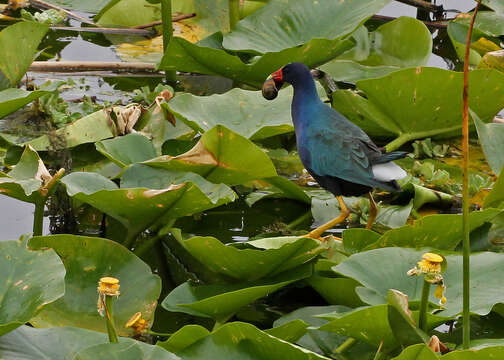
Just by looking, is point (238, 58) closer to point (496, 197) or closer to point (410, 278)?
point (496, 197)

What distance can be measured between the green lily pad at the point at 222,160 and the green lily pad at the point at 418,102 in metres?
0.68

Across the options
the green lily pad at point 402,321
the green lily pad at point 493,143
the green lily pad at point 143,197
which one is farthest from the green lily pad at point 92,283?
the green lily pad at point 493,143

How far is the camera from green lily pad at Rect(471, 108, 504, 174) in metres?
2.36

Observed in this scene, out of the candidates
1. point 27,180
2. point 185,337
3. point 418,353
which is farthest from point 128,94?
point 418,353

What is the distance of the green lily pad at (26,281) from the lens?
5.09 feet

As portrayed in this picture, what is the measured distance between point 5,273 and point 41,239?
244mm

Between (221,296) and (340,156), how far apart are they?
0.76 metres

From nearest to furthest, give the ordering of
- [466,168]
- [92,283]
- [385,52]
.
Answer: [466,168]
[92,283]
[385,52]

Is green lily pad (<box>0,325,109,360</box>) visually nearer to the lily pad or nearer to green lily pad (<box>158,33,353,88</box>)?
the lily pad

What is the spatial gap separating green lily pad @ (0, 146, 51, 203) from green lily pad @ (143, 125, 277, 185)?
255 millimetres

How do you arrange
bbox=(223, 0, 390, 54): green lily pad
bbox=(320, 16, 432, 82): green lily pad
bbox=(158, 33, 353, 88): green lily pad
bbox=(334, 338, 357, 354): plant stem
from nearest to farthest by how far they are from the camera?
Answer: bbox=(334, 338, 357, 354): plant stem < bbox=(158, 33, 353, 88): green lily pad < bbox=(223, 0, 390, 54): green lily pad < bbox=(320, 16, 432, 82): green lily pad

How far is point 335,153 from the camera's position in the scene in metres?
2.38

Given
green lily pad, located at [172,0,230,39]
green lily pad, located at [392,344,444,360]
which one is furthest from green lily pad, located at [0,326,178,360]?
green lily pad, located at [172,0,230,39]

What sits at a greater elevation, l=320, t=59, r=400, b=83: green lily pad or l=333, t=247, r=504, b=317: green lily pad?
l=333, t=247, r=504, b=317: green lily pad
